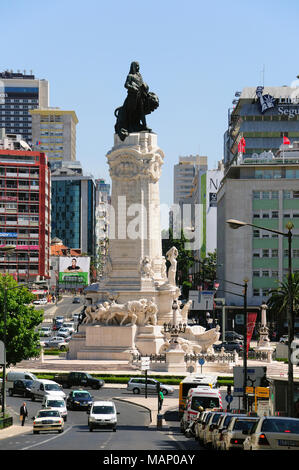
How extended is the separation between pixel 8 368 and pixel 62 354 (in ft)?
23.1

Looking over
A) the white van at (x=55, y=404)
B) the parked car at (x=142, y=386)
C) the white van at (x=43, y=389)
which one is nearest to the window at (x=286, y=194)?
the parked car at (x=142, y=386)

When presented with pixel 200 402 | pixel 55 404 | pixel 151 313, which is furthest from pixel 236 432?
pixel 151 313

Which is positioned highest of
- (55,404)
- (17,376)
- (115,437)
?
(115,437)

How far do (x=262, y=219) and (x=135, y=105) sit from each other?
35667 millimetres

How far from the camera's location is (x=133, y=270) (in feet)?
305

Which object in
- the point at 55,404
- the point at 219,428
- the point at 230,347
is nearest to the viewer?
the point at 219,428

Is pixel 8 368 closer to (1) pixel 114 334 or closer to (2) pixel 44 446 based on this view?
(1) pixel 114 334

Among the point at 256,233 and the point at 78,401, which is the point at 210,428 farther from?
the point at 256,233

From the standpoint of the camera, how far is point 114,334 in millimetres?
88062

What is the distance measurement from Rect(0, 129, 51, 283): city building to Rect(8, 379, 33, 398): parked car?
121m

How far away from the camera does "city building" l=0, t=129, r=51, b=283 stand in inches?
7589

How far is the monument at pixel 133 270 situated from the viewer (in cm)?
8844

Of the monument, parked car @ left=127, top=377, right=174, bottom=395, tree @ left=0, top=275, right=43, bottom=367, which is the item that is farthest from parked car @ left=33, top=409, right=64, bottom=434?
the monument

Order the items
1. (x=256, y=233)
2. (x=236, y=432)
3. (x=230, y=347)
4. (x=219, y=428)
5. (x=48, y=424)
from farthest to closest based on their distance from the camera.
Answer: (x=256, y=233) < (x=230, y=347) < (x=48, y=424) < (x=219, y=428) < (x=236, y=432)
